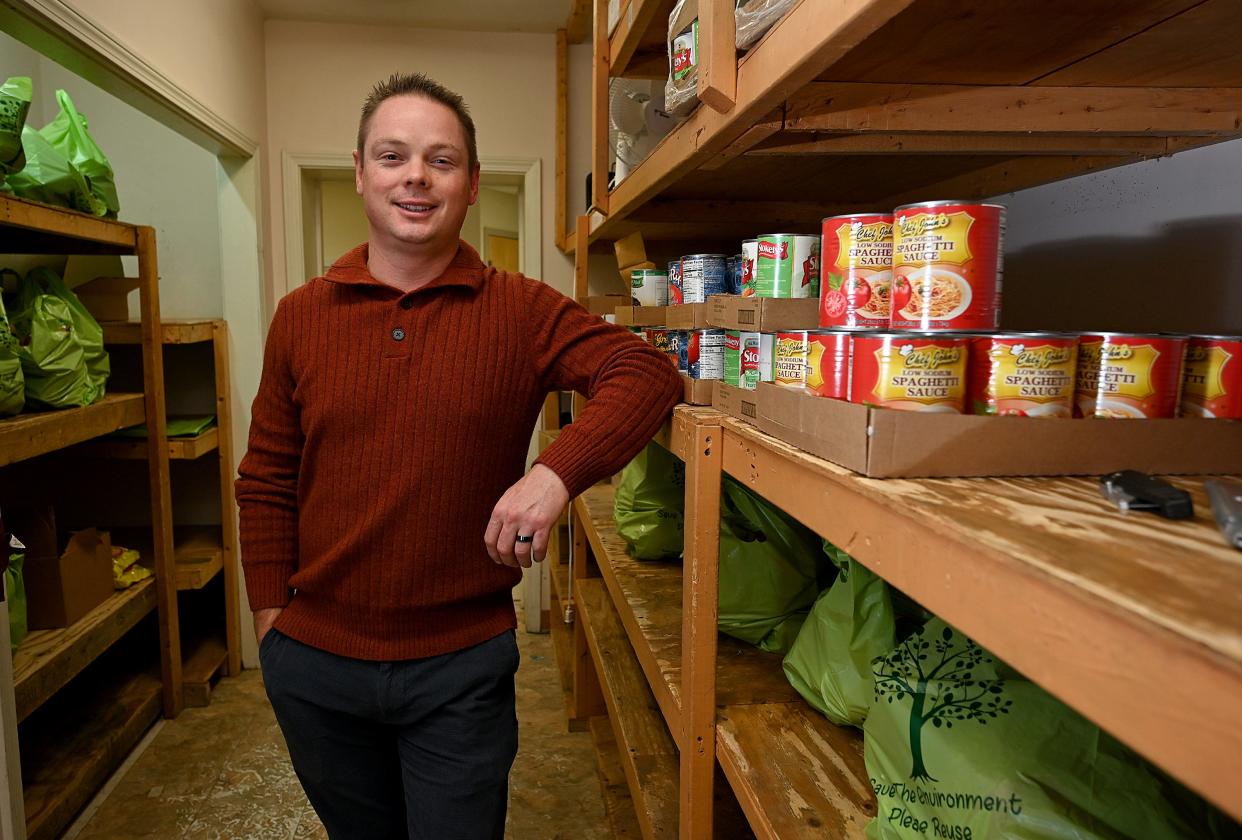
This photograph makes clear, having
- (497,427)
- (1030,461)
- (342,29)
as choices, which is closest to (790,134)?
(1030,461)

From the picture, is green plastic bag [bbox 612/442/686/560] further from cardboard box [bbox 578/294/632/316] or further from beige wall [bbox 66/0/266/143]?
beige wall [bbox 66/0/266/143]

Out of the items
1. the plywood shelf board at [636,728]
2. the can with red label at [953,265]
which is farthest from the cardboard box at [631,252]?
the can with red label at [953,265]

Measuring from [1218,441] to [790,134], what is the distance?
0.58m

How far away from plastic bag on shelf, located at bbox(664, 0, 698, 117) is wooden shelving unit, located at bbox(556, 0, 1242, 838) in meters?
0.07

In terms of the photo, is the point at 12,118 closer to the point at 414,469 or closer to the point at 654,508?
the point at 414,469

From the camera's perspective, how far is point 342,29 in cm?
321

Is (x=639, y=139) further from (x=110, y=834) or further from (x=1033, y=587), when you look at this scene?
(x=110, y=834)

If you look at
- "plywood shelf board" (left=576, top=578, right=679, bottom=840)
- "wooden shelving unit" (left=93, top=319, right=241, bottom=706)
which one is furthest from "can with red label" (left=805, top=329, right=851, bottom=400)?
"wooden shelving unit" (left=93, top=319, right=241, bottom=706)

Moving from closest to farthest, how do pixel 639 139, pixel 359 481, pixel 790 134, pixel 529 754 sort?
pixel 790 134 → pixel 359 481 → pixel 639 139 → pixel 529 754

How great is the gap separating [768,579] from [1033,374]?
85 centimetres

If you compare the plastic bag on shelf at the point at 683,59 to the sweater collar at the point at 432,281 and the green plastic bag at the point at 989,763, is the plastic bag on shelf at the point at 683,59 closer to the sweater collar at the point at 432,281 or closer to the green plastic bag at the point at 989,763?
the sweater collar at the point at 432,281

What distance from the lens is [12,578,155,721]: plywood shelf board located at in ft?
6.27

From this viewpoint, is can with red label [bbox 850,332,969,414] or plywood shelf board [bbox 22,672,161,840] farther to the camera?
plywood shelf board [bbox 22,672,161,840]

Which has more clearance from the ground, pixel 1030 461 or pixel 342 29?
pixel 342 29
